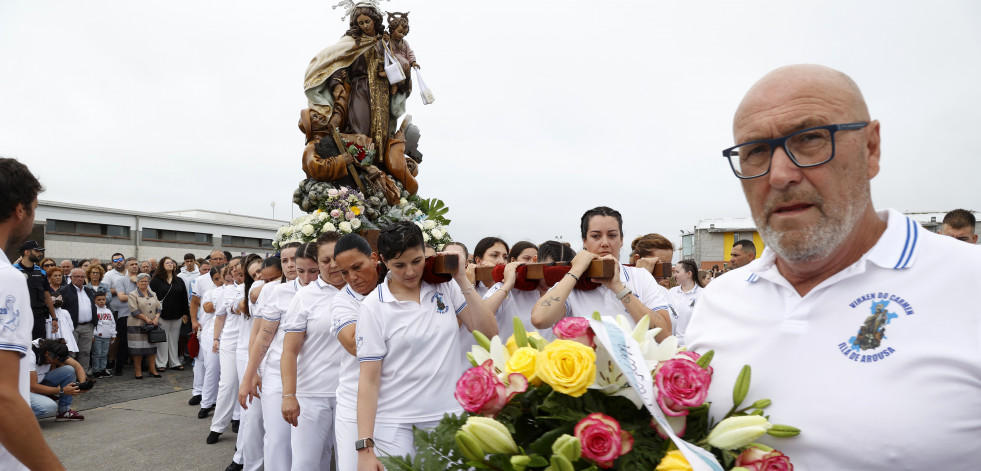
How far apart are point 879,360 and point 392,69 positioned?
9.57 meters

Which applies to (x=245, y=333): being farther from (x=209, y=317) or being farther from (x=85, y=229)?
(x=85, y=229)

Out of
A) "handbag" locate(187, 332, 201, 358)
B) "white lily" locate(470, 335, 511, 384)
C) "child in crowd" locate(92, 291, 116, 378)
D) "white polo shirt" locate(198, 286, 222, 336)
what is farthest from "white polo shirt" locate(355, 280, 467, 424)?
"child in crowd" locate(92, 291, 116, 378)

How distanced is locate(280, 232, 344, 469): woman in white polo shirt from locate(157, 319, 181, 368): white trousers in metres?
8.46

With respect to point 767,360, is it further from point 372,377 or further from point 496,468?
point 372,377

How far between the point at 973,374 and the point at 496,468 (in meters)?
0.99

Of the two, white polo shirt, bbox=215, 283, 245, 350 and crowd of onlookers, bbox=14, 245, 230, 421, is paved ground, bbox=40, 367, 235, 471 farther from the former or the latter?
white polo shirt, bbox=215, 283, 245, 350

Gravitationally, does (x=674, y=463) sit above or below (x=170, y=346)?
above

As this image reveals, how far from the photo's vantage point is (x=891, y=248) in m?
1.36

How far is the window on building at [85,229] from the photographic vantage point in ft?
89.8

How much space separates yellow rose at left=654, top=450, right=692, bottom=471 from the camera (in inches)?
41.2

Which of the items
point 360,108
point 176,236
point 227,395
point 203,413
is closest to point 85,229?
point 176,236

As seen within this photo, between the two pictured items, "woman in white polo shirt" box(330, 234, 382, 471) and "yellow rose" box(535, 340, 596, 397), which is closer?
"yellow rose" box(535, 340, 596, 397)

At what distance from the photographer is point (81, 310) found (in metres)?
Answer: 9.57

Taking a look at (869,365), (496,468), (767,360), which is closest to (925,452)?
(869,365)
